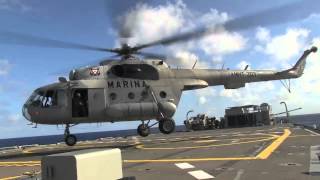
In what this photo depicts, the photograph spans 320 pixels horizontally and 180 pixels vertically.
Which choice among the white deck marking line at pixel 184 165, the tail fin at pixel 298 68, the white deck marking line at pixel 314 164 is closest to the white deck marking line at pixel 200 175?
the white deck marking line at pixel 184 165

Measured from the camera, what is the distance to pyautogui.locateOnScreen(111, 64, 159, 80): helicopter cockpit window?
103 ft

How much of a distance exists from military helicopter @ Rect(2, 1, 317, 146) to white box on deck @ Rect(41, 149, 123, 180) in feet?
70.1

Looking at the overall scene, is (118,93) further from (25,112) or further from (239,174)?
(239,174)

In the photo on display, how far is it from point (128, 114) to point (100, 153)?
74.0ft

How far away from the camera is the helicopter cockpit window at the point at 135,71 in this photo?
31.3 metres

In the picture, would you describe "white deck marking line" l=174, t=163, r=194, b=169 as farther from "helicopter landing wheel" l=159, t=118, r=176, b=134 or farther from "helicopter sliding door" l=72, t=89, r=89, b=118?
"helicopter landing wheel" l=159, t=118, r=176, b=134

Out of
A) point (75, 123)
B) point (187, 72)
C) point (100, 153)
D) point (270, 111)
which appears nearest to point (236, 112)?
point (270, 111)

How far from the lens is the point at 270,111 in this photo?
6869cm

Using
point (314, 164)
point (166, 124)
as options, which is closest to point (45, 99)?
point (166, 124)

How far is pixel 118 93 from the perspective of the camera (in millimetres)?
31094

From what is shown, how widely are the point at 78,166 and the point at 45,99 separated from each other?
22.3 meters

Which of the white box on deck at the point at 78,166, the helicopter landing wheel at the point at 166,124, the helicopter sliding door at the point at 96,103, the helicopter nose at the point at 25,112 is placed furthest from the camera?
the helicopter landing wheel at the point at 166,124

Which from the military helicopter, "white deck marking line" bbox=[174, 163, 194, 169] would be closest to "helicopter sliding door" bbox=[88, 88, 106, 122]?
the military helicopter

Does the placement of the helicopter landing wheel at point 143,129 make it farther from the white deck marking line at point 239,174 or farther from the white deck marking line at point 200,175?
the white deck marking line at point 239,174
